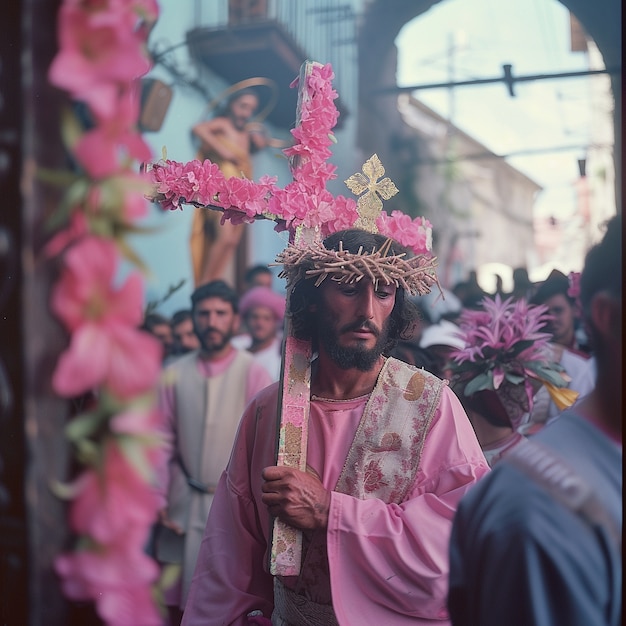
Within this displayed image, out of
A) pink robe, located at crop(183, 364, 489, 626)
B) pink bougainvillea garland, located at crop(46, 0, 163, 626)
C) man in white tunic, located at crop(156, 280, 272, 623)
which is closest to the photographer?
pink bougainvillea garland, located at crop(46, 0, 163, 626)

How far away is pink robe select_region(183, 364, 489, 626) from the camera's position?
251cm

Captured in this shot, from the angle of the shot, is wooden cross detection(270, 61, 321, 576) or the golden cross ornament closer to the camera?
wooden cross detection(270, 61, 321, 576)

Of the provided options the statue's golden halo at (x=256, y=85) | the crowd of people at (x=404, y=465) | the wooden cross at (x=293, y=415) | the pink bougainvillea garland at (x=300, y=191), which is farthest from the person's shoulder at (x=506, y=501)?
the statue's golden halo at (x=256, y=85)

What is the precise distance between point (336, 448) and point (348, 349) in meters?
0.31

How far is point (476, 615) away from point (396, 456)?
870 millimetres

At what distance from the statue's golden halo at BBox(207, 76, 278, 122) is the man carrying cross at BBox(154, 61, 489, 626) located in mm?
4937

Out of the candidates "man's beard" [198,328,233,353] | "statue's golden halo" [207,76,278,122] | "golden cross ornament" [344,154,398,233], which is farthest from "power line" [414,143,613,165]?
"golden cross ornament" [344,154,398,233]

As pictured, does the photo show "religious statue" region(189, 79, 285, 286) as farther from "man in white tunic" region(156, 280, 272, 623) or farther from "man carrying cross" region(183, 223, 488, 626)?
"man carrying cross" region(183, 223, 488, 626)

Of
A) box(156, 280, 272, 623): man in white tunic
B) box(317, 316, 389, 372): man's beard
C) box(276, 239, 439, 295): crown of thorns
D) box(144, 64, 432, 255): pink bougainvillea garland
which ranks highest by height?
box(144, 64, 432, 255): pink bougainvillea garland

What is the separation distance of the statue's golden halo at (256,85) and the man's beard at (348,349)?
5.04 m

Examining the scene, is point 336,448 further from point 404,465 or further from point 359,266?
point 359,266

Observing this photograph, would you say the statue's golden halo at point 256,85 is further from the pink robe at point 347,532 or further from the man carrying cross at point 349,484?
the pink robe at point 347,532

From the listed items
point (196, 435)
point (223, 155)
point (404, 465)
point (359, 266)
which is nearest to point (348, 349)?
point (359, 266)

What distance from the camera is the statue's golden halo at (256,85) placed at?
7.71 m
